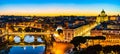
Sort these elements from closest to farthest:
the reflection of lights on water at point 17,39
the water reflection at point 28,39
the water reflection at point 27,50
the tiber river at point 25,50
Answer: the tiber river at point 25,50
the water reflection at point 27,50
the reflection of lights on water at point 17,39
the water reflection at point 28,39

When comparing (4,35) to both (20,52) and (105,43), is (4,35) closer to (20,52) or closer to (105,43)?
(20,52)

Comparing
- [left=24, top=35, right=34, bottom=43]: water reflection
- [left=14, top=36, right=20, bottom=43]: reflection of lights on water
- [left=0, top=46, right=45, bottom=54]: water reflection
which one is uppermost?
[left=14, top=36, right=20, bottom=43]: reflection of lights on water

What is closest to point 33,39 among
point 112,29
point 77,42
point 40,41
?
point 40,41

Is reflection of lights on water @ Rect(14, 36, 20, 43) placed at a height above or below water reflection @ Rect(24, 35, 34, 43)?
above

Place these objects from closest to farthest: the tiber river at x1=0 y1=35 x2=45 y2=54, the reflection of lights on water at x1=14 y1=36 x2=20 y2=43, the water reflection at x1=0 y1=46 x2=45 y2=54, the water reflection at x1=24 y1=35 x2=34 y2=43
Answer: the tiber river at x1=0 y1=35 x2=45 y2=54 < the water reflection at x1=0 y1=46 x2=45 y2=54 < the reflection of lights on water at x1=14 y1=36 x2=20 y2=43 < the water reflection at x1=24 y1=35 x2=34 y2=43

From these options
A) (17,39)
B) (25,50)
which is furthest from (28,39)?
(25,50)

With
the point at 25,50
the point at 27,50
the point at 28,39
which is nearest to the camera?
the point at 25,50

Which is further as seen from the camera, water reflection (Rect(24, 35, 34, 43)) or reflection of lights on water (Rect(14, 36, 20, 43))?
water reflection (Rect(24, 35, 34, 43))

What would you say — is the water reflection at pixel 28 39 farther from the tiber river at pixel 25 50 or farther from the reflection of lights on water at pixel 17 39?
the reflection of lights on water at pixel 17 39

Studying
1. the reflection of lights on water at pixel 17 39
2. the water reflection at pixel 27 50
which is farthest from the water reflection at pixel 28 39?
the water reflection at pixel 27 50

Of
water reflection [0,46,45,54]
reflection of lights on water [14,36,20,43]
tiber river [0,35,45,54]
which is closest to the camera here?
tiber river [0,35,45,54]

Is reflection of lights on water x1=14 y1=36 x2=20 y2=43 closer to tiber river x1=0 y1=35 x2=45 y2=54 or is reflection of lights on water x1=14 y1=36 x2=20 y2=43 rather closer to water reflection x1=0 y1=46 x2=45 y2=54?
tiber river x1=0 y1=35 x2=45 y2=54

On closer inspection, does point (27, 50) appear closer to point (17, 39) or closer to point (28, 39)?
point (17, 39)

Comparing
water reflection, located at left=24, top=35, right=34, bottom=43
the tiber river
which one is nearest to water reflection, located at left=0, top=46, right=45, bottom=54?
the tiber river
